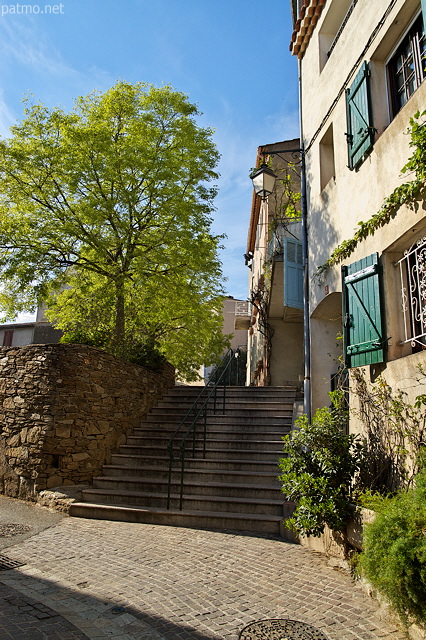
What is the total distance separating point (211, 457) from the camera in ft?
30.5

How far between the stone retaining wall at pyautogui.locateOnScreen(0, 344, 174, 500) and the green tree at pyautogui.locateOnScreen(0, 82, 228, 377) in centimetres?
205

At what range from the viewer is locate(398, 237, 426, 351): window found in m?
5.14

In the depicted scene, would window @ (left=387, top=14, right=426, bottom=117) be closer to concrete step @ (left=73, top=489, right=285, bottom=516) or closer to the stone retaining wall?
concrete step @ (left=73, top=489, right=285, bottom=516)

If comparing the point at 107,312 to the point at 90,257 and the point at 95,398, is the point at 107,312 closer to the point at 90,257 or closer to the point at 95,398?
the point at 90,257

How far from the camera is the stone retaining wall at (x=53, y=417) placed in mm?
8602

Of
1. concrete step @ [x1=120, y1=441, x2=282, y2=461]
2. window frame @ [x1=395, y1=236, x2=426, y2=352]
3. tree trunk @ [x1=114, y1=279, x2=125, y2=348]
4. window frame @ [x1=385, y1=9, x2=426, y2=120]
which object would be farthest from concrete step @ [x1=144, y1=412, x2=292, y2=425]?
window frame @ [x1=385, y1=9, x2=426, y2=120]

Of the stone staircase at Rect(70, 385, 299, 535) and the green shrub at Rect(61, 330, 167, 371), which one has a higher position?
the green shrub at Rect(61, 330, 167, 371)

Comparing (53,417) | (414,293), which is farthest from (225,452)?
(414,293)

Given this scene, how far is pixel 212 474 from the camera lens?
838cm

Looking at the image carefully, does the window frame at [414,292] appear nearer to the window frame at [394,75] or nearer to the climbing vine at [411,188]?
the climbing vine at [411,188]

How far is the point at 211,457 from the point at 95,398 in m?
2.62

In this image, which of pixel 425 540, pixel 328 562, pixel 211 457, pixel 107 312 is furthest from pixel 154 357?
pixel 425 540

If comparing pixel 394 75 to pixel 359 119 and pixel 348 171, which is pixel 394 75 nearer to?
pixel 359 119

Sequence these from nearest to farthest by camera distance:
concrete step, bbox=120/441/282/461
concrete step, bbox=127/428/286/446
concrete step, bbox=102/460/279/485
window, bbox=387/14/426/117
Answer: window, bbox=387/14/426/117 → concrete step, bbox=102/460/279/485 → concrete step, bbox=120/441/282/461 → concrete step, bbox=127/428/286/446
